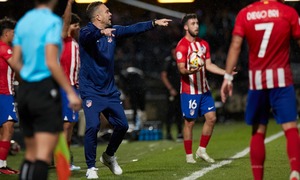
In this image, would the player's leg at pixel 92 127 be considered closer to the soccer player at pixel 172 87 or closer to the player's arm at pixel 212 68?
the player's arm at pixel 212 68

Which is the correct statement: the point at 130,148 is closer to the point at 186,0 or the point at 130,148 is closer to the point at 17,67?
the point at 186,0

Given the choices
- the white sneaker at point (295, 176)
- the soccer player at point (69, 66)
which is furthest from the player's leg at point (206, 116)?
the white sneaker at point (295, 176)

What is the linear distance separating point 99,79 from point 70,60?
1.24 metres

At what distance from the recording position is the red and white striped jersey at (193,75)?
12.5m

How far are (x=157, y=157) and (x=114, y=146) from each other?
2.78 m

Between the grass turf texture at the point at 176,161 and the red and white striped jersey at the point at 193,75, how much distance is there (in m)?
1.07

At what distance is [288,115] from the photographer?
831 cm

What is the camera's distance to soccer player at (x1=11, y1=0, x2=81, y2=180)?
22.7 ft

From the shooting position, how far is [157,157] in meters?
13.7

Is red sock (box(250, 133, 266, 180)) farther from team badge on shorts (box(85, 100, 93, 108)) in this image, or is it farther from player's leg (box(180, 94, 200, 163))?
player's leg (box(180, 94, 200, 163))

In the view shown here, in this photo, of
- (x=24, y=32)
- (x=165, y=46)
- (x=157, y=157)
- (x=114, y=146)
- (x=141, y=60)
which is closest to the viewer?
(x=24, y=32)

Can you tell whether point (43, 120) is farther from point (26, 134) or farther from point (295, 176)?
point (295, 176)

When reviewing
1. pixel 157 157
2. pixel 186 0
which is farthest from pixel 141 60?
pixel 157 157

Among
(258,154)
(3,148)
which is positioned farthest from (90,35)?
(258,154)
